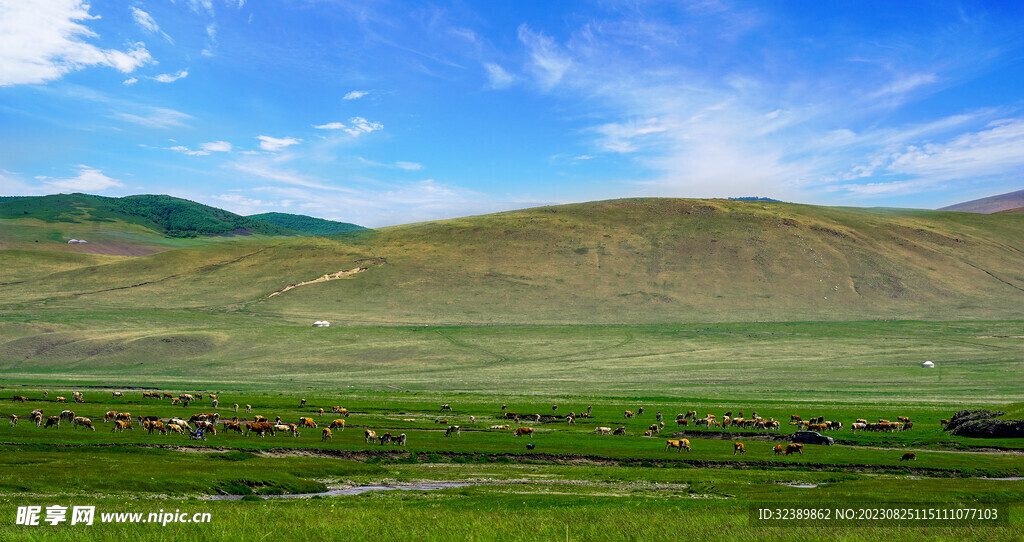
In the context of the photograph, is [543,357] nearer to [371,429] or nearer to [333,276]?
[371,429]

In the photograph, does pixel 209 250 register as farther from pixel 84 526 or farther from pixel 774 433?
pixel 84 526

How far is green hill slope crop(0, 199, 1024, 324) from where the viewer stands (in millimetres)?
151125

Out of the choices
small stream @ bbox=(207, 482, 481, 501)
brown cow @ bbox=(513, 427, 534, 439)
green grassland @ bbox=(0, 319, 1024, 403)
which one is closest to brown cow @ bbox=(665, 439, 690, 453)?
brown cow @ bbox=(513, 427, 534, 439)

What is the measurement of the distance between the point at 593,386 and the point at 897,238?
14880cm

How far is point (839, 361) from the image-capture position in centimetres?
10825

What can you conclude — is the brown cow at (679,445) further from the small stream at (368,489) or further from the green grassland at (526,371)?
the small stream at (368,489)

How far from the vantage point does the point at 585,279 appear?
171250 mm

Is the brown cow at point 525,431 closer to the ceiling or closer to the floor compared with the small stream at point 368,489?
closer to the floor

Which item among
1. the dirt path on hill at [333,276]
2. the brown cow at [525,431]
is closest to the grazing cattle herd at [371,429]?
the brown cow at [525,431]

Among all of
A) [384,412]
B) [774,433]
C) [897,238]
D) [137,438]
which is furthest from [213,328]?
[897,238]

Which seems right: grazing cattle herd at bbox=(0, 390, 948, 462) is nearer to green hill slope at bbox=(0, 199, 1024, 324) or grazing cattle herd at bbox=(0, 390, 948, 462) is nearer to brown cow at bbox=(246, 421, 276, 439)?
brown cow at bbox=(246, 421, 276, 439)

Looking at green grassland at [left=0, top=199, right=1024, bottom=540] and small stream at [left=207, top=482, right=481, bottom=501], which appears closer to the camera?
green grassland at [left=0, top=199, right=1024, bottom=540]

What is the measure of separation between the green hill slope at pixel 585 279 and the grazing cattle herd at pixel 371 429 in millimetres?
85552

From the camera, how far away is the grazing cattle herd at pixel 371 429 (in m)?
41.3
